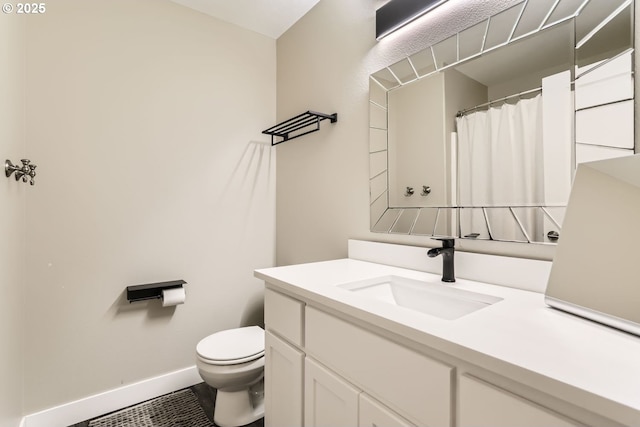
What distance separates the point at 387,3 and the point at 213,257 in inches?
71.7

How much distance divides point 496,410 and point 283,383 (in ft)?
2.72

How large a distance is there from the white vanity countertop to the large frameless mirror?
1.13 feet

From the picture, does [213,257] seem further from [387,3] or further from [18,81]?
[387,3]

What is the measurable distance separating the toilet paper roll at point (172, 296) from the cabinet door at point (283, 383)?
0.82 meters

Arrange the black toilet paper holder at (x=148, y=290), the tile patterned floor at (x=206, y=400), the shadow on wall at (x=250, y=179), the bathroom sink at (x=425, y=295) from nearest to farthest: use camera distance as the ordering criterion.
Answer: the bathroom sink at (x=425, y=295) < the tile patterned floor at (x=206, y=400) < the black toilet paper holder at (x=148, y=290) < the shadow on wall at (x=250, y=179)

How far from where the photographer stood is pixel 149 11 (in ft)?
6.13

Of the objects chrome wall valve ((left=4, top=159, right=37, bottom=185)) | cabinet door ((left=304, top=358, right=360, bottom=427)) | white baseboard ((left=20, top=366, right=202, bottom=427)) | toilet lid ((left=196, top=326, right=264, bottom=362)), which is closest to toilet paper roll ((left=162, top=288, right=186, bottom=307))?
toilet lid ((left=196, top=326, right=264, bottom=362))

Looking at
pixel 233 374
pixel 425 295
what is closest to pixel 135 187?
pixel 233 374

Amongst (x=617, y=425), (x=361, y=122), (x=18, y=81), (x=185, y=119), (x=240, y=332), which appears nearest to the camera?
(x=617, y=425)

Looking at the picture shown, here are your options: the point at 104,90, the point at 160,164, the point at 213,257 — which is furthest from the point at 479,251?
the point at 104,90

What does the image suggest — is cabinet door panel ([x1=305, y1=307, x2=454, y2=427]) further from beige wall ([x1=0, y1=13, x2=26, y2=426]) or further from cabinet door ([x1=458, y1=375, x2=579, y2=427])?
beige wall ([x1=0, y1=13, x2=26, y2=426])

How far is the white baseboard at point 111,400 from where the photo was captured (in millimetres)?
1568

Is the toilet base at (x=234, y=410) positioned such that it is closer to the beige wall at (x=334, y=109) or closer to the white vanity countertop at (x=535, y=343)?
the beige wall at (x=334, y=109)

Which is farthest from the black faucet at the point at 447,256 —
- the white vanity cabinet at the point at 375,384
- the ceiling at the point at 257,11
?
the ceiling at the point at 257,11
